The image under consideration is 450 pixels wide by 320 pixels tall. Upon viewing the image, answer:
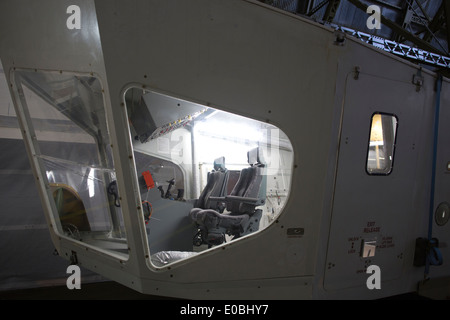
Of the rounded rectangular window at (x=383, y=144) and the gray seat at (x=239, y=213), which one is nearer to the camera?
the rounded rectangular window at (x=383, y=144)

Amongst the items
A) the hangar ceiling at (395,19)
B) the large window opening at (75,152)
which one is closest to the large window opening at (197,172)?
the large window opening at (75,152)

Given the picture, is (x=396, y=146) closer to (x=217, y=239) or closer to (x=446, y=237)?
(x=446, y=237)

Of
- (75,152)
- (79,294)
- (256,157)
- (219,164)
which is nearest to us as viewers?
(75,152)

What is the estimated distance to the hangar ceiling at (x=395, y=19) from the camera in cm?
443

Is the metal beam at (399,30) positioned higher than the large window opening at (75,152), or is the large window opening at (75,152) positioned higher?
the metal beam at (399,30)

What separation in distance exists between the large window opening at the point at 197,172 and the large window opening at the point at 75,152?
36cm

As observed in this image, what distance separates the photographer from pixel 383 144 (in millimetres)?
2309

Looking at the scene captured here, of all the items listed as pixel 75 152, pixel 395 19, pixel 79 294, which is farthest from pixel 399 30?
pixel 79 294

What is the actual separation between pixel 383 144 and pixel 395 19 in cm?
451

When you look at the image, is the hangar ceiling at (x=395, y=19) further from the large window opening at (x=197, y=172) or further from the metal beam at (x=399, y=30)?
the large window opening at (x=197, y=172)

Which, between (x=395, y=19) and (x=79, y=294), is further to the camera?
(x=395, y=19)

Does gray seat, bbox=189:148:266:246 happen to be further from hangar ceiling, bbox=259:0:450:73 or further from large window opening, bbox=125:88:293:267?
hangar ceiling, bbox=259:0:450:73

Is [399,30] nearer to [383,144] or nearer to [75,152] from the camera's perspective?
[383,144]

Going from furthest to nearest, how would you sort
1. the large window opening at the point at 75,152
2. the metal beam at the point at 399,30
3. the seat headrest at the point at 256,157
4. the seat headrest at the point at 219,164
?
1. the seat headrest at the point at 219,164
2. the metal beam at the point at 399,30
3. the seat headrest at the point at 256,157
4. the large window opening at the point at 75,152
